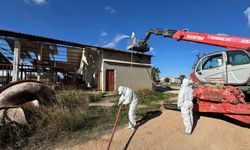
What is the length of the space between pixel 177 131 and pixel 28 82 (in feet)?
19.4

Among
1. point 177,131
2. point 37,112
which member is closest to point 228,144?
point 177,131

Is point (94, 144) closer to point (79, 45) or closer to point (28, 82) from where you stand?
point (28, 82)

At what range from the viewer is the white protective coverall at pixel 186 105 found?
6108 millimetres

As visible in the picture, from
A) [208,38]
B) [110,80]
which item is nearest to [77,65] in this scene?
[110,80]

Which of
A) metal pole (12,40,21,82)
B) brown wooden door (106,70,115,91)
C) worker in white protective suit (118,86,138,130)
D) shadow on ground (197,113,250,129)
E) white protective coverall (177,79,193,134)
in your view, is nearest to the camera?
white protective coverall (177,79,193,134)

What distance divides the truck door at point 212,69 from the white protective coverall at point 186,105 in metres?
2.35

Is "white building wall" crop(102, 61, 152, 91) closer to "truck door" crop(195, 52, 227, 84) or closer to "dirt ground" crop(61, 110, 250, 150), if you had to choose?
"truck door" crop(195, 52, 227, 84)

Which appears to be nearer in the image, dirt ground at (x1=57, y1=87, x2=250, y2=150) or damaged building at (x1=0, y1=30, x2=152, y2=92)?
dirt ground at (x1=57, y1=87, x2=250, y2=150)

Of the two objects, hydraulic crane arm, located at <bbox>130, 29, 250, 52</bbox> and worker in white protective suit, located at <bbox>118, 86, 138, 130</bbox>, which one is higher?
hydraulic crane arm, located at <bbox>130, 29, 250, 52</bbox>

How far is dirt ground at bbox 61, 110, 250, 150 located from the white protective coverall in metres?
0.32

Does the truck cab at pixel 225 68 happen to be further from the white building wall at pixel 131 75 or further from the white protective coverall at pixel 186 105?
the white building wall at pixel 131 75

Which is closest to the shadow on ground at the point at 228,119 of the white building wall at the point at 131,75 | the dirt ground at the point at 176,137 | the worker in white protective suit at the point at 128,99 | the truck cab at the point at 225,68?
the dirt ground at the point at 176,137

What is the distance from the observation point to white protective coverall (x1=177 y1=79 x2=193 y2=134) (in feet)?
20.0

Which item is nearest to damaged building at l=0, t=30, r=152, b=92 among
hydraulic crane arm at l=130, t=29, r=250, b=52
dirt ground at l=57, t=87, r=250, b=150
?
hydraulic crane arm at l=130, t=29, r=250, b=52
